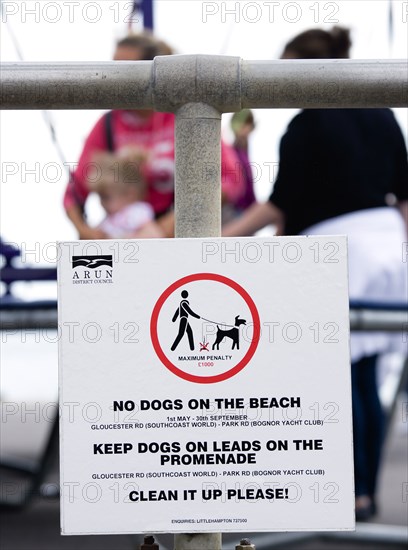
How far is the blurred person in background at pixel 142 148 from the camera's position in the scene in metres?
3.42

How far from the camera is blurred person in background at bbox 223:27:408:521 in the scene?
3213 millimetres

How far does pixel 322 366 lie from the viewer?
3.94 feet

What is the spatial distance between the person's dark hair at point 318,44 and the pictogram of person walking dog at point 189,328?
2217 mm

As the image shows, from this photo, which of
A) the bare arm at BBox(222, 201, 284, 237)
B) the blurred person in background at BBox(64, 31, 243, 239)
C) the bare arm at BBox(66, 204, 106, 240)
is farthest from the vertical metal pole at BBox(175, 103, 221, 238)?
the bare arm at BBox(66, 204, 106, 240)

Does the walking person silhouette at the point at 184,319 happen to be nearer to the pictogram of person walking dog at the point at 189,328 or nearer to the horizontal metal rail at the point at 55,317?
the pictogram of person walking dog at the point at 189,328

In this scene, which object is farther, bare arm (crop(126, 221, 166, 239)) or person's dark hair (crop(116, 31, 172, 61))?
person's dark hair (crop(116, 31, 172, 61))

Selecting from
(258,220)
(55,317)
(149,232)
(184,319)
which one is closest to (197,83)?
(184,319)

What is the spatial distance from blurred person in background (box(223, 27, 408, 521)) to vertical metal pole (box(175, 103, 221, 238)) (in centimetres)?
193

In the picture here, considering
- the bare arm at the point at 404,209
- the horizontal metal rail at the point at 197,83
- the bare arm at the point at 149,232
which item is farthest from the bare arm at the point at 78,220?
the horizontal metal rail at the point at 197,83

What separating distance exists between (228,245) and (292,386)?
17cm

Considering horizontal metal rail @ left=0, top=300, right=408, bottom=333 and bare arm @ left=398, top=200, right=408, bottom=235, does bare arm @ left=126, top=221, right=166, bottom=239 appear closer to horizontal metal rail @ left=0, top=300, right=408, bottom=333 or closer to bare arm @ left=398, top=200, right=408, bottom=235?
horizontal metal rail @ left=0, top=300, right=408, bottom=333

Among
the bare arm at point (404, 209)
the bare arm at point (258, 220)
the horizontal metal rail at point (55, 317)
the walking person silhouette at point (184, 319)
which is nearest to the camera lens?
the walking person silhouette at point (184, 319)

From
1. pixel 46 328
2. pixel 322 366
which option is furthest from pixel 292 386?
pixel 46 328

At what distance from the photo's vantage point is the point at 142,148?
3.50 metres
